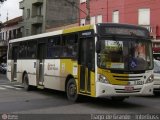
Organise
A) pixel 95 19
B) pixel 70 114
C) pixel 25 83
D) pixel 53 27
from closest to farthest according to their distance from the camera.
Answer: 1. pixel 70 114
2. pixel 25 83
3. pixel 95 19
4. pixel 53 27

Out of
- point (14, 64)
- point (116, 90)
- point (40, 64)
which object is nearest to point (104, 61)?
point (116, 90)

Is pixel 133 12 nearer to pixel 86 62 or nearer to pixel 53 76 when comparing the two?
pixel 53 76

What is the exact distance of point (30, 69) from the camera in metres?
21.3

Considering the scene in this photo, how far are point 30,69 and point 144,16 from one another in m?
21.2

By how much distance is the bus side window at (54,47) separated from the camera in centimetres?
1789

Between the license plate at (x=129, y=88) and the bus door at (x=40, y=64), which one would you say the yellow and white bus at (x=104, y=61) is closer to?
the license plate at (x=129, y=88)

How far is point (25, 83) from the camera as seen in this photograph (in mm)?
22188

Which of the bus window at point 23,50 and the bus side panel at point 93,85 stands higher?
the bus window at point 23,50

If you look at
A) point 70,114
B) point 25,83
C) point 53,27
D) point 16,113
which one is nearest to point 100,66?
point 70,114

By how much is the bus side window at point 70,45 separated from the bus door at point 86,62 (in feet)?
1.49

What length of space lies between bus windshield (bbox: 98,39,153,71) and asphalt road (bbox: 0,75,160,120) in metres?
1.40

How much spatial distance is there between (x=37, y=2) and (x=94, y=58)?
4945 cm

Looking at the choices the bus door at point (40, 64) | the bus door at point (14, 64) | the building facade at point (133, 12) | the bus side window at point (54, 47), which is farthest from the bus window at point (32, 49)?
the building facade at point (133, 12)

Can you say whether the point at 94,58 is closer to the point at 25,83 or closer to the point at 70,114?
the point at 70,114
